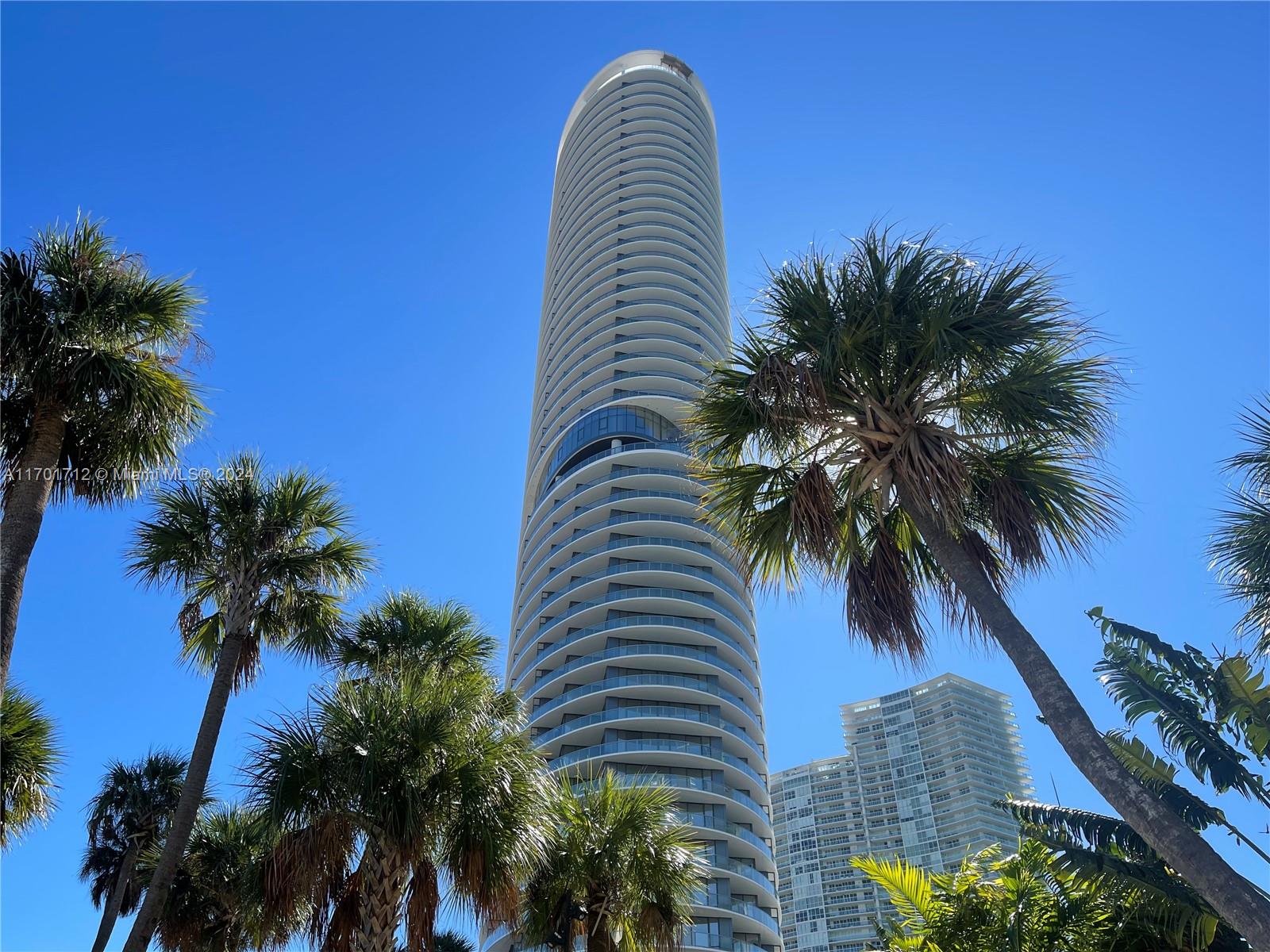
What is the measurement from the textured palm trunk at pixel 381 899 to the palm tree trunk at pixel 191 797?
3.33 m

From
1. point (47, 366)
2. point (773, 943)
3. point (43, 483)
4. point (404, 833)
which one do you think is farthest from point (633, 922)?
point (773, 943)

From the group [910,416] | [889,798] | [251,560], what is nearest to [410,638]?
[251,560]

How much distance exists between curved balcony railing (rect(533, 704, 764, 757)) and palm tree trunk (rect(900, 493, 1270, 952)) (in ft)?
145

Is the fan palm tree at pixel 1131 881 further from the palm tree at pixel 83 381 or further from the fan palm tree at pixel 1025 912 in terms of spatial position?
the palm tree at pixel 83 381

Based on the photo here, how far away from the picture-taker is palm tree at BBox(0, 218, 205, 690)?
1056 centimetres

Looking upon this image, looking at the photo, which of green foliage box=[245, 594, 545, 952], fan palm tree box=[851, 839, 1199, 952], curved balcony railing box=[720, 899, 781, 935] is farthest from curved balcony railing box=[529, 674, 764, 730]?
green foliage box=[245, 594, 545, 952]

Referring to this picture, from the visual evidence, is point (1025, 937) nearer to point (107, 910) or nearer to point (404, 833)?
point (404, 833)

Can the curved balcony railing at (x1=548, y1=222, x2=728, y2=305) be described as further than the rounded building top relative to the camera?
No

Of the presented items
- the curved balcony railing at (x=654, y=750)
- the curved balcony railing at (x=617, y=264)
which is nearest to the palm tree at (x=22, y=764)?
the curved balcony railing at (x=654, y=750)

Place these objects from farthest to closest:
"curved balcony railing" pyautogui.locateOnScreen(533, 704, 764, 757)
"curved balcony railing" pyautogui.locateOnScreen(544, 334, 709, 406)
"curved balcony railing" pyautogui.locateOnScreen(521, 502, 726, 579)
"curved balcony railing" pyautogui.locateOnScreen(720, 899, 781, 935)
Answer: "curved balcony railing" pyautogui.locateOnScreen(544, 334, 709, 406), "curved balcony railing" pyautogui.locateOnScreen(521, 502, 726, 579), "curved balcony railing" pyautogui.locateOnScreen(533, 704, 764, 757), "curved balcony railing" pyautogui.locateOnScreen(720, 899, 781, 935)

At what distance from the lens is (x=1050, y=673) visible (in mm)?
8602

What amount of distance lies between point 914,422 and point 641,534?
166ft

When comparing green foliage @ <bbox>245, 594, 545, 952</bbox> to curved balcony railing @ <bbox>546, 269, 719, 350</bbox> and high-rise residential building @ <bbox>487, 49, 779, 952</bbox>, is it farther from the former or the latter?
curved balcony railing @ <bbox>546, 269, 719, 350</bbox>

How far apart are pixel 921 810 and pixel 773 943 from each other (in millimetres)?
94649
